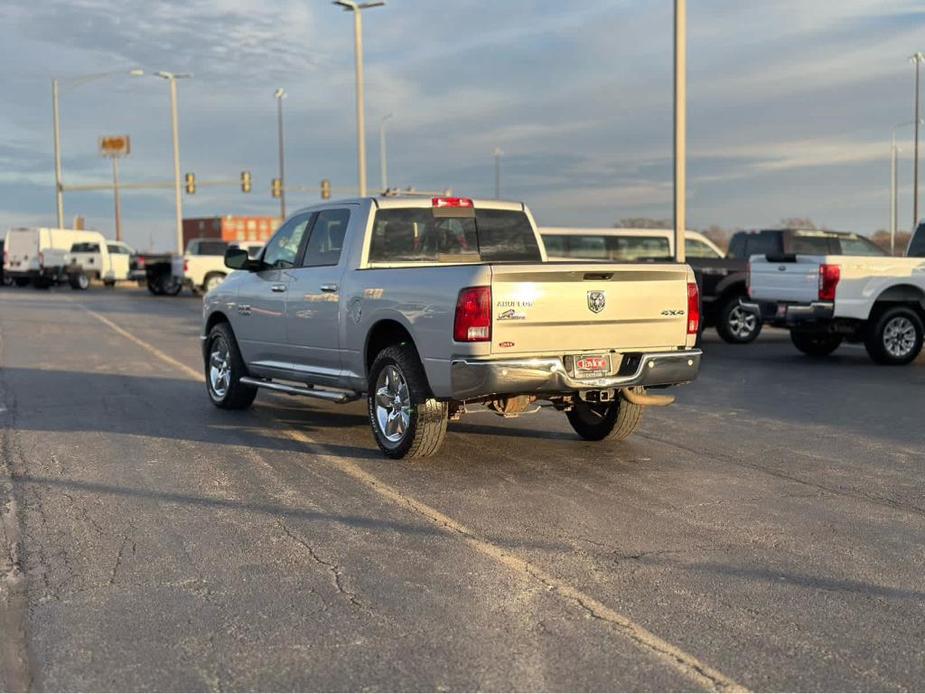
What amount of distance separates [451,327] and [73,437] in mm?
3660

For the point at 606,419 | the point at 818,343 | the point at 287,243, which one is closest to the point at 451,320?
the point at 606,419

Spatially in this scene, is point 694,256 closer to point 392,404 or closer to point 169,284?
point 392,404

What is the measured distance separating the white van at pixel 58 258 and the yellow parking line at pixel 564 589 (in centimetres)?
3817

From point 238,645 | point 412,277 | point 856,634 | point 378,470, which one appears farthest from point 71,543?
point 856,634

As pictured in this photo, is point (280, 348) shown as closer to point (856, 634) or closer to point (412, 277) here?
point (412, 277)

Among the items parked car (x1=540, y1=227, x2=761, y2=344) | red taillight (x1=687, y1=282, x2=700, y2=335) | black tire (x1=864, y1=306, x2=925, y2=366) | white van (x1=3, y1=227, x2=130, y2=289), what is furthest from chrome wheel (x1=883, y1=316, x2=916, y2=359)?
white van (x1=3, y1=227, x2=130, y2=289)

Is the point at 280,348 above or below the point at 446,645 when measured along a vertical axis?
above

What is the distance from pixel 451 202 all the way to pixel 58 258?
38517 millimetres

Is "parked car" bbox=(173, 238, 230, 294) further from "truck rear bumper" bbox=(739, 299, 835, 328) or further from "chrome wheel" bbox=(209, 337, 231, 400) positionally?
"chrome wheel" bbox=(209, 337, 231, 400)

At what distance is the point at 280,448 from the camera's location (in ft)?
25.9

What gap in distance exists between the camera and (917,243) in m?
16.0

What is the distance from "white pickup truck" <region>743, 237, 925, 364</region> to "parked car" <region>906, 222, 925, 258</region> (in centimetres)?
200

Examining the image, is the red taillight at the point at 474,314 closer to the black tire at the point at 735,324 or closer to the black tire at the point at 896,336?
the black tire at the point at 896,336

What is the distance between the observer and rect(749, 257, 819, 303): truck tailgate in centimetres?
1386
